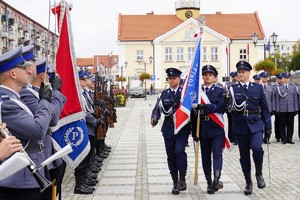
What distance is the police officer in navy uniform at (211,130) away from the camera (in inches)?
306

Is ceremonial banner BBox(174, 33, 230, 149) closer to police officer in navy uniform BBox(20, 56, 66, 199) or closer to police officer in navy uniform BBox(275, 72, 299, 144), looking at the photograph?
police officer in navy uniform BBox(20, 56, 66, 199)

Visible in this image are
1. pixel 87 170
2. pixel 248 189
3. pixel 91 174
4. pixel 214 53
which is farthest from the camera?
pixel 214 53

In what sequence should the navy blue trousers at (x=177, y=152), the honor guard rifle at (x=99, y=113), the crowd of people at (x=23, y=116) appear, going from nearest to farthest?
the crowd of people at (x=23, y=116)
the navy blue trousers at (x=177, y=152)
the honor guard rifle at (x=99, y=113)

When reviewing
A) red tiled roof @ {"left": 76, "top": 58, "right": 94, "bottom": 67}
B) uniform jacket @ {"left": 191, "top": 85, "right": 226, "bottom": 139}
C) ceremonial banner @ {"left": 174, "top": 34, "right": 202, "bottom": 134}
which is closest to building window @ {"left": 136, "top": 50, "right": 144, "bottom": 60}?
red tiled roof @ {"left": 76, "top": 58, "right": 94, "bottom": 67}

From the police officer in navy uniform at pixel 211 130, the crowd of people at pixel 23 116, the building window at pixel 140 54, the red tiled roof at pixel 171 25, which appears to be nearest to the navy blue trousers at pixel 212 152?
the police officer in navy uniform at pixel 211 130

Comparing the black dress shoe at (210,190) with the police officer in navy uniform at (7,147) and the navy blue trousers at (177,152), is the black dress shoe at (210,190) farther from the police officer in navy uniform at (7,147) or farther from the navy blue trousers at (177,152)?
the police officer in navy uniform at (7,147)

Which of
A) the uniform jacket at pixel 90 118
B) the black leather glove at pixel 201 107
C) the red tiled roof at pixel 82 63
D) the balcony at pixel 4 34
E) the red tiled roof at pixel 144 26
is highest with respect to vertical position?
the red tiled roof at pixel 144 26

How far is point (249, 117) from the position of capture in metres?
7.86

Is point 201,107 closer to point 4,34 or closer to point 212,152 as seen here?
point 212,152

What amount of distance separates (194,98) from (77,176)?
7.72 ft

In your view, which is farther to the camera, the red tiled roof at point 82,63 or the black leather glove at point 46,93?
the red tiled roof at point 82,63

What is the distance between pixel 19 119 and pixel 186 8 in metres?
77.7

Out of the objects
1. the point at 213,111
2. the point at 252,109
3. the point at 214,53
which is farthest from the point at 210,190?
the point at 214,53

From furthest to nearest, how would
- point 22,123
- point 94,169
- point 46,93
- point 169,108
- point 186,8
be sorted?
1. point 186,8
2. point 94,169
3. point 169,108
4. point 46,93
5. point 22,123
